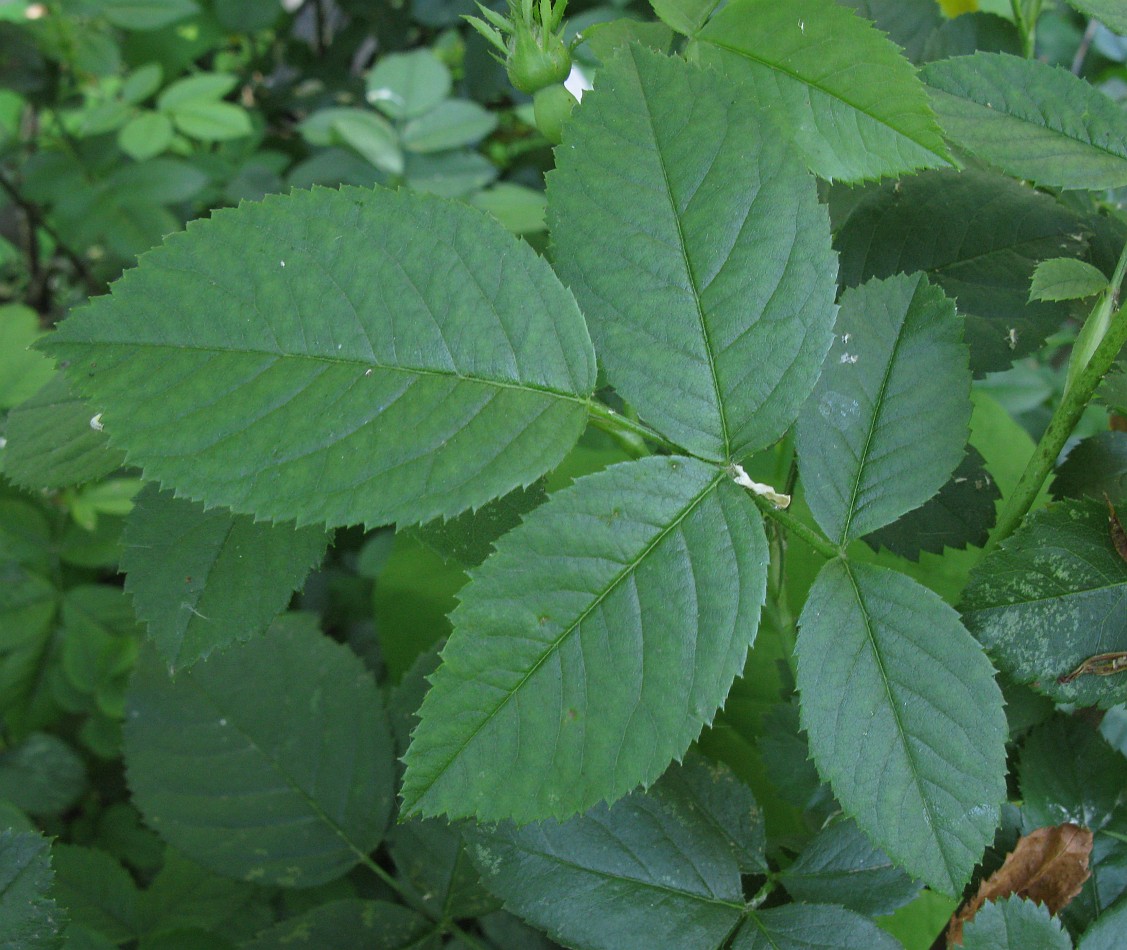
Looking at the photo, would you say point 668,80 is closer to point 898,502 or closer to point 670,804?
point 898,502

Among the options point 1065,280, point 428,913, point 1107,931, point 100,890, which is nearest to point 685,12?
point 1065,280

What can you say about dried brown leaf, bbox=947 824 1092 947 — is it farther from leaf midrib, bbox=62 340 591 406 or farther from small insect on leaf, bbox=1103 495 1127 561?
leaf midrib, bbox=62 340 591 406

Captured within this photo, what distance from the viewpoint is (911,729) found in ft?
1.73

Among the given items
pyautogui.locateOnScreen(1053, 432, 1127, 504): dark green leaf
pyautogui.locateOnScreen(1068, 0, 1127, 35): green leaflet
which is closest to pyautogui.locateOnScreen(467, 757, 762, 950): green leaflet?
pyautogui.locateOnScreen(1053, 432, 1127, 504): dark green leaf

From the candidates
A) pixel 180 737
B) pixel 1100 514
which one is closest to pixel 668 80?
pixel 1100 514

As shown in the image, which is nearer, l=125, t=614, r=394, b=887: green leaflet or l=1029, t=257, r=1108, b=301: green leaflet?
l=1029, t=257, r=1108, b=301: green leaflet

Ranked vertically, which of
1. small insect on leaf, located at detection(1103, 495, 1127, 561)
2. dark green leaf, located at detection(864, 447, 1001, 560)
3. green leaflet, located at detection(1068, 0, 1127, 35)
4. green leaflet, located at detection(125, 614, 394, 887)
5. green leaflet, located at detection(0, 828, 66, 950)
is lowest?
green leaflet, located at detection(125, 614, 394, 887)

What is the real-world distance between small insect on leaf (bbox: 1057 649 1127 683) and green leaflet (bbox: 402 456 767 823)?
0.23 meters

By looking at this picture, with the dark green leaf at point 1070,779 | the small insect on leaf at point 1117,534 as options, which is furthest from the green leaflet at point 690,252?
the dark green leaf at point 1070,779

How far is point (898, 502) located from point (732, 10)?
1.13 ft

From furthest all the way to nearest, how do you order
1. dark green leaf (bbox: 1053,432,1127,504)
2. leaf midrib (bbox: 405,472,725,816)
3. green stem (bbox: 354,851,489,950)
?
green stem (bbox: 354,851,489,950) → dark green leaf (bbox: 1053,432,1127,504) → leaf midrib (bbox: 405,472,725,816)

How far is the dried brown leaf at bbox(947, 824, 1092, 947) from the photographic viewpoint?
610 mm

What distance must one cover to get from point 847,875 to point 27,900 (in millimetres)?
563

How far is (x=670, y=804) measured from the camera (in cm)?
68
